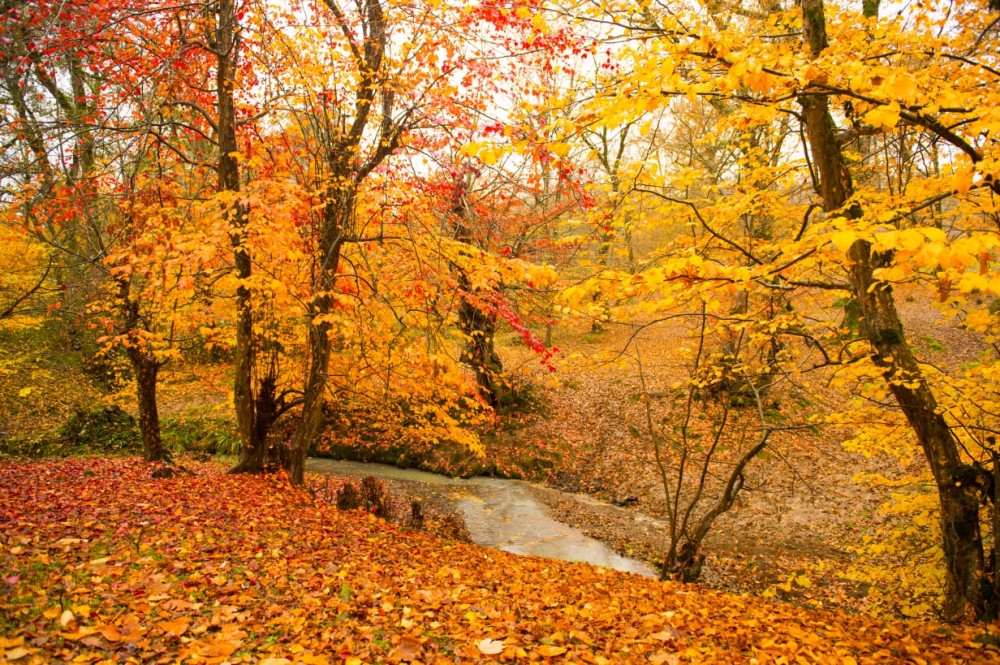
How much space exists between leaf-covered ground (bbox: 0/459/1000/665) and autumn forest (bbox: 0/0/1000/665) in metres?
0.03

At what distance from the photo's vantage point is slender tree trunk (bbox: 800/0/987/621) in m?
4.38

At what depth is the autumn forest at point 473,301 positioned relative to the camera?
3230 millimetres

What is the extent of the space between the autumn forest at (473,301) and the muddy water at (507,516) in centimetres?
17

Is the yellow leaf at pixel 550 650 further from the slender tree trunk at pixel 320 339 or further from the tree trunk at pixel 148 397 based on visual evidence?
the tree trunk at pixel 148 397

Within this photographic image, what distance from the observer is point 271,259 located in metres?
7.03

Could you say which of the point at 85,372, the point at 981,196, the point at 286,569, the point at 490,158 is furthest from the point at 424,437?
the point at 85,372

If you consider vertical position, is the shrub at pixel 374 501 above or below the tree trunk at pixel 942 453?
below

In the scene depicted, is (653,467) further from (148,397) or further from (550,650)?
(148,397)

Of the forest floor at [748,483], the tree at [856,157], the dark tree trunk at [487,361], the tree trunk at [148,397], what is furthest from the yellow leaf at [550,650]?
the dark tree trunk at [487,361]

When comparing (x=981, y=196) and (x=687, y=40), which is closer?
(x=687, y=40)

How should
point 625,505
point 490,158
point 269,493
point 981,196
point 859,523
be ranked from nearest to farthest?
point 490,158, point 981,196, point 269,493, point 859,523, point 625,505

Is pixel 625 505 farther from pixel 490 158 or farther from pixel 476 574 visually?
pixel 490 158

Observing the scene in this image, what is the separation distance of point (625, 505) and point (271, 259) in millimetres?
8309

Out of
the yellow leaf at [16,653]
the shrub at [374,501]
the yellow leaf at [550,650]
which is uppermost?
the yellow leaf at [16,653]
